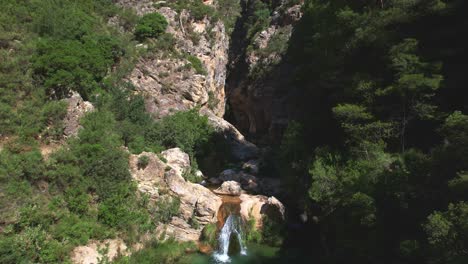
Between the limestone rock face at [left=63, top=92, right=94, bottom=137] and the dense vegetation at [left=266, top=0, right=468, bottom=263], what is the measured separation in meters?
14.5

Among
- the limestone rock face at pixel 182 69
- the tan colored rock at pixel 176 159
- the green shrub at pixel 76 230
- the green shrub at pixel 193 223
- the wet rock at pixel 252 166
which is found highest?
the limestone rock face at pixel 182 69

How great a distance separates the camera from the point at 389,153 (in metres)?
17.5

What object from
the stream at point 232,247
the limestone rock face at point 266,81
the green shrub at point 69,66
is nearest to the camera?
the stream at point 232,247

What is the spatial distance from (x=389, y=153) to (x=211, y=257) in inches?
461

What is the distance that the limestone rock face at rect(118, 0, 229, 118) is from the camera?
35844mm

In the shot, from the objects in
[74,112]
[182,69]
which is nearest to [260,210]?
[74,112]

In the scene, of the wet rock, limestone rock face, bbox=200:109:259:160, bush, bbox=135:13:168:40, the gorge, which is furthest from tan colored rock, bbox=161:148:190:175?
bush, bbox=135:13:168:40

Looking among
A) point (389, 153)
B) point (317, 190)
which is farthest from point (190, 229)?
point (389, 153)

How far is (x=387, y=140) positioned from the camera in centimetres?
1794

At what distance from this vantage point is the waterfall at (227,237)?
20.5 metres

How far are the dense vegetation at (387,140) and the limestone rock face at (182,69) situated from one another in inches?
688

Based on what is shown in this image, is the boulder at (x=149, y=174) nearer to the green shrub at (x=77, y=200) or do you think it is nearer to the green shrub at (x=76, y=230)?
the green shrub at (x=77, y=200)

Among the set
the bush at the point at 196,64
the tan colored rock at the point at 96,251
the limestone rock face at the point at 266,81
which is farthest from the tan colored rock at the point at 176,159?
the limestone rock face at the point at 266,81

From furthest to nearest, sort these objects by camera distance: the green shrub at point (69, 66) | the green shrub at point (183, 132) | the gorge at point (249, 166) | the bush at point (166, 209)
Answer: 1. the green shrub at point (183, 132)
2. the green shrub at point (69, 66)
3. the bush at point (166, 209)
4. the gorge at point (249, 166)
